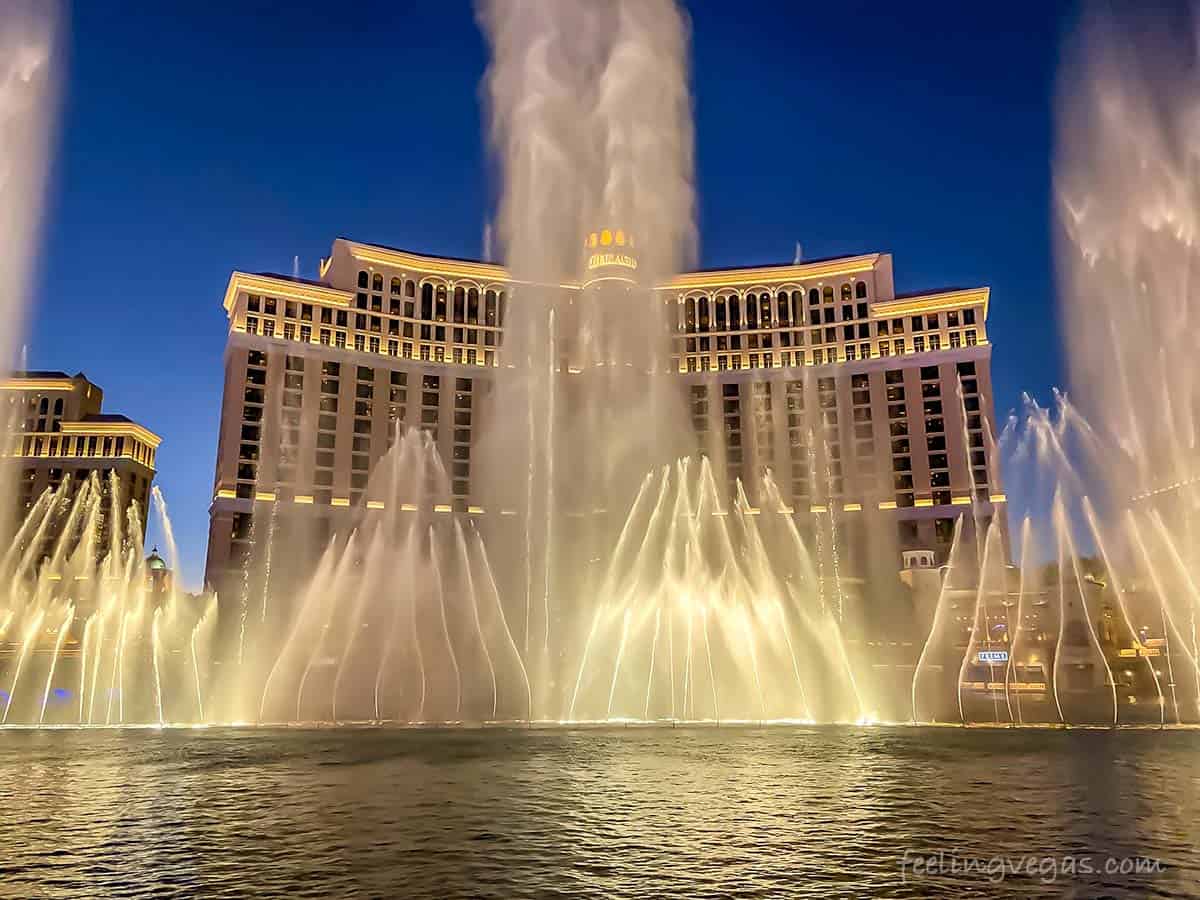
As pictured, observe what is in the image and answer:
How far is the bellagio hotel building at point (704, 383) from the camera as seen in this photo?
332 feet

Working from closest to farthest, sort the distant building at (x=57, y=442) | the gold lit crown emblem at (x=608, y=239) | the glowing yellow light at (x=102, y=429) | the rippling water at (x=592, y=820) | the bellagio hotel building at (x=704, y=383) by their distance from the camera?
the rippling water at (x=592, y=820) → the gold lit crown emblem at (x=608, y=239) → the bellagio hotel building at (x=704, y=383) → the distant building at (x=57, y=442) → the glowing yellow light at (x=102, y=429)

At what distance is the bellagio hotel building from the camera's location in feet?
332

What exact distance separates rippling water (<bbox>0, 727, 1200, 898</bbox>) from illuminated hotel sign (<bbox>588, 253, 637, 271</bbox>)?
64.7 meters

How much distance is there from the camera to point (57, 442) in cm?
12538

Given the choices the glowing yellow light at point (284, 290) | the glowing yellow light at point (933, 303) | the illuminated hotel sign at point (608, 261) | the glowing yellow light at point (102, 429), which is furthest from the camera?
the glowing yellow light at point (102, 429)

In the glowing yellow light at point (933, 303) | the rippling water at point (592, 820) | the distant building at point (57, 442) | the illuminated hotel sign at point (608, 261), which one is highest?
the glowing yellow light at point (933, 303)

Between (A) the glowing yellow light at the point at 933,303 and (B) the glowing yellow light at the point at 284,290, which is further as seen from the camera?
(A) the glowing yellow light at the point at 933,303

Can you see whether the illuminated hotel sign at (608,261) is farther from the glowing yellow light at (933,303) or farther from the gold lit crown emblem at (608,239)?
the glowing yellow light at (933,303)

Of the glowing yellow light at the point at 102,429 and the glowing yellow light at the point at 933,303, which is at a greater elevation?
the glowing yellow light at the point at 933,303

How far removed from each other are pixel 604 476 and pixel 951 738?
51.3 m

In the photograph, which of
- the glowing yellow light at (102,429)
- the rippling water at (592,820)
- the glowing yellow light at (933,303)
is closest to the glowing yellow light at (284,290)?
the glowing yellow light at (102,429)

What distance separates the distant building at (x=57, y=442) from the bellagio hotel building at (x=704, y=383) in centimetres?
3528

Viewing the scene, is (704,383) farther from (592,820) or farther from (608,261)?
(592,820)

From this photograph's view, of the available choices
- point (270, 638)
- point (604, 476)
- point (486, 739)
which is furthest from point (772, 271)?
point (486, 739)
